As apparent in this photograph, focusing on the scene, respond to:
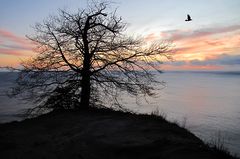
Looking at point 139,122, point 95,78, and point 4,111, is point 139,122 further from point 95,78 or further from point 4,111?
point 4,111

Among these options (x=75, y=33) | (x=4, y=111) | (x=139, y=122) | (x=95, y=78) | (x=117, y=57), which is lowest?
(x=4, y=111)

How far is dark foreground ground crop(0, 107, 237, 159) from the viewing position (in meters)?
9.95

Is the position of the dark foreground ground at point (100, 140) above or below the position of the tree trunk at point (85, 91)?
below

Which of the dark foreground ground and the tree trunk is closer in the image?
the dark foreground ground

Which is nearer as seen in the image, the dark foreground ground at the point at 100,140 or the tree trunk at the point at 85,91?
the dark foreground ground at the point at 100,140

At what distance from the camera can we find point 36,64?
20438 mm

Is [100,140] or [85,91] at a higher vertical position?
[85,91]

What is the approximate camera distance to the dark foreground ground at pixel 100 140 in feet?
32.7

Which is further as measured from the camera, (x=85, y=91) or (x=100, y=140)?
(x=85, y=91)

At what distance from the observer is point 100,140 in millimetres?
11672

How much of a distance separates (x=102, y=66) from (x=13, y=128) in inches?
300

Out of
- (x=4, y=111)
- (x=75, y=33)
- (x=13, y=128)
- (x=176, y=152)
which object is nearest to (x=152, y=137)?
(x=176, y=152)

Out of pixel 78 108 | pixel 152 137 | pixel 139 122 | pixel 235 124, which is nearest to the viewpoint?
pixel 152 137

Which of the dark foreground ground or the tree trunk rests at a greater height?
the tree trunk
